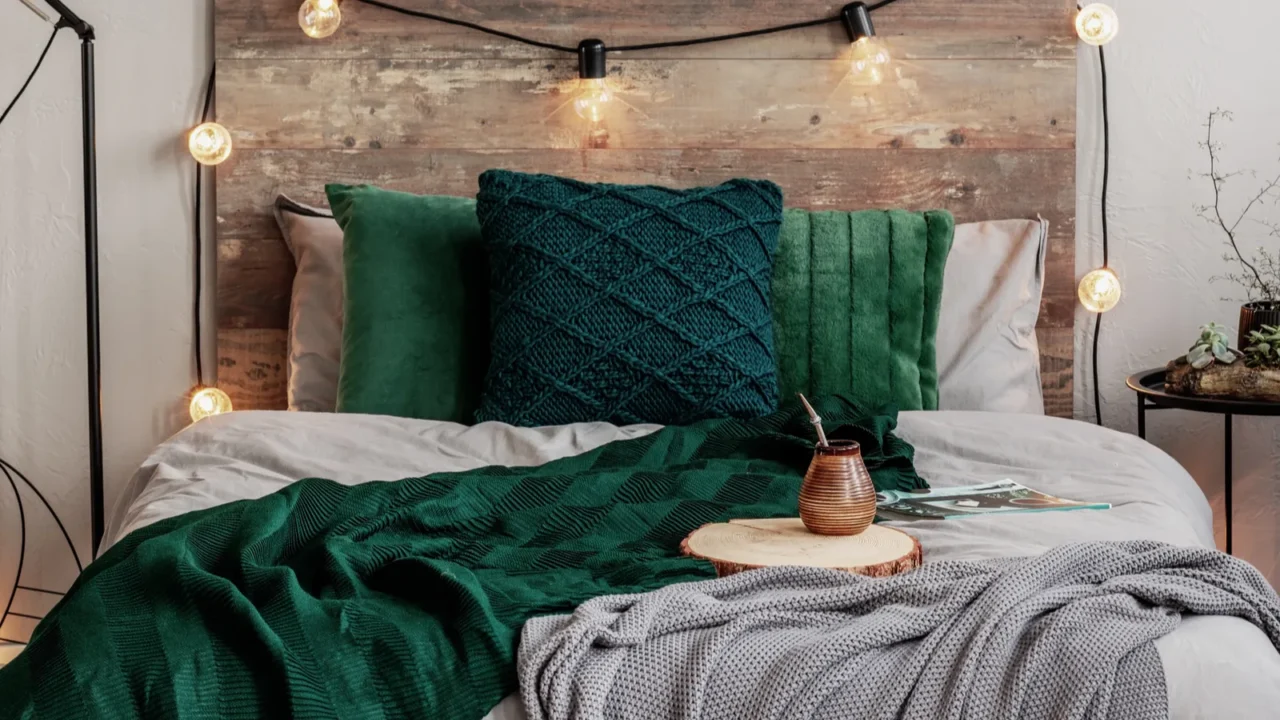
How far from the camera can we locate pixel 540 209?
6.72ft

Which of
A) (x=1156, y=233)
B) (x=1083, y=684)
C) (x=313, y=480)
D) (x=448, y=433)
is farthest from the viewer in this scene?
(x=1156, y=233)

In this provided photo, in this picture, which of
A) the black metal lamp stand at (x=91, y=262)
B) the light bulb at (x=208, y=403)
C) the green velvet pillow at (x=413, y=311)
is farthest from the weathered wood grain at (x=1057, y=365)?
the black metal lamp stand at (x=91, y=262)

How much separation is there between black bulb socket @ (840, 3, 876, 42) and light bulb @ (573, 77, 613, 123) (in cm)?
52

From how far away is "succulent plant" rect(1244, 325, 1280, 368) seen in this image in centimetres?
216

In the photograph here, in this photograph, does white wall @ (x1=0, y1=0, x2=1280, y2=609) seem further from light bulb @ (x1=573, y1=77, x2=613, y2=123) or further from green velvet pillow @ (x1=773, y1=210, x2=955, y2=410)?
light bulb @ (x1=573, y1=77, x2=613, y2=123)

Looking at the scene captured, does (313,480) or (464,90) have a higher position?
(464,90)

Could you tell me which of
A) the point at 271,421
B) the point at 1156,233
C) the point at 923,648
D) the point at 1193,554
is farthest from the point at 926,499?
the point at 1156,233

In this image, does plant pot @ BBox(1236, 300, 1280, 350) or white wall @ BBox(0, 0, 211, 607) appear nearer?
plant pot @ BBox(1236, 300, 1280, 350)

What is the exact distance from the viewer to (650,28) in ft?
8.39

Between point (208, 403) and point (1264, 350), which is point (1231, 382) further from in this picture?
point (208, 403)

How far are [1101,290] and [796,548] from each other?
1534mm

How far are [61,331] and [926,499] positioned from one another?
6.38 feet

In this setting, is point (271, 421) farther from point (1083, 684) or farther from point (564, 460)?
point (1083, 684)

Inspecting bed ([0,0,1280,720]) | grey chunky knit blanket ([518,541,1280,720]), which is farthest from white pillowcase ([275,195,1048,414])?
grey chunky knit blanket ([518,541,1280,720])
